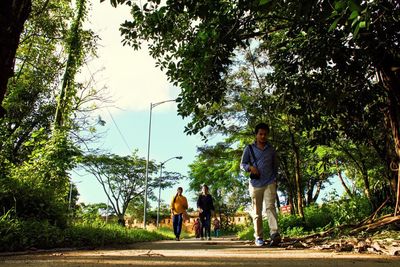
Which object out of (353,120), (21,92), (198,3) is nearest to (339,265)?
(198,3)

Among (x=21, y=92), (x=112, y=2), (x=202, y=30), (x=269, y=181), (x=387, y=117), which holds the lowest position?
(x=269, y=181)

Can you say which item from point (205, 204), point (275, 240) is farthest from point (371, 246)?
point (205, 204)

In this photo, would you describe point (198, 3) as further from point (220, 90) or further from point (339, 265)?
point (339, 265)

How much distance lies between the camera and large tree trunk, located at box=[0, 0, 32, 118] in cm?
258

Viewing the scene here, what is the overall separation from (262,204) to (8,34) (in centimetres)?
553

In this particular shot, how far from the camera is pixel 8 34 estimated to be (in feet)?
8.59

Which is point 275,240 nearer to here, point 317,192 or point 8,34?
point 8,34

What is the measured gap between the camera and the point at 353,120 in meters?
8.16

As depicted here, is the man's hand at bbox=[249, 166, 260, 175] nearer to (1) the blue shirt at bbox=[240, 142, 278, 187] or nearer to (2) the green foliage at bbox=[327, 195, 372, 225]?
(1) the blue shirt at bbox=[240, 142, 278, 187]

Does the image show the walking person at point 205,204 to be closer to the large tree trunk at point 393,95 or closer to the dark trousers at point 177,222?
the dark trousers at point 177,222

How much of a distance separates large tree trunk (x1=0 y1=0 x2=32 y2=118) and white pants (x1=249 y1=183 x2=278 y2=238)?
5.18 metres

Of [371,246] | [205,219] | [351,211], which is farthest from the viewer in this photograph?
[205,219]

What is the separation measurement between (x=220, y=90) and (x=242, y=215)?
49.3m

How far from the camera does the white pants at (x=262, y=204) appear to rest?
7.00 metres
